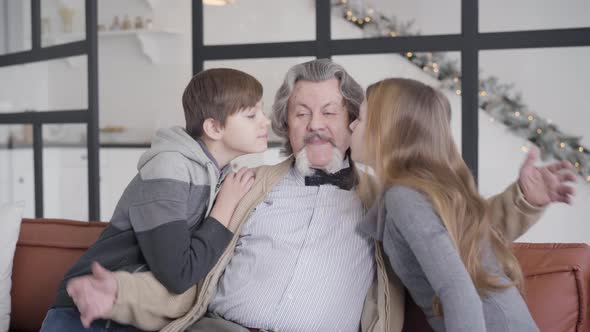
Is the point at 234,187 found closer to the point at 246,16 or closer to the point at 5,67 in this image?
the point at 246,16

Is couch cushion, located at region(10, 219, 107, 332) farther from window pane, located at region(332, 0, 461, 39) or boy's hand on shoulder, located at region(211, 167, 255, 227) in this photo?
window pane, located at region(332, 0, 461, 39)

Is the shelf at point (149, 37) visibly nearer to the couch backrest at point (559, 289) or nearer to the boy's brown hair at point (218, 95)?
the boy's brown hair at point (218, 95)

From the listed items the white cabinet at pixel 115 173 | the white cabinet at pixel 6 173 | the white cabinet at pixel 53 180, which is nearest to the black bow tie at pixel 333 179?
the white cabinet at pixel 53 180

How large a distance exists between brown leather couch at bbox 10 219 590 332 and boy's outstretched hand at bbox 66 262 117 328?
0.67 metres

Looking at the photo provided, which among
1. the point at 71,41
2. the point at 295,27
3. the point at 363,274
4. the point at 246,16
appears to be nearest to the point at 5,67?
the point at 71,41

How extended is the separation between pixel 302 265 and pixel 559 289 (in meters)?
0.74

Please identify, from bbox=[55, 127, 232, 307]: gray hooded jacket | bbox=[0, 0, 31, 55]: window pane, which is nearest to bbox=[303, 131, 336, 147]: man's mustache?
bbox=[55, 127, 232, 307]: gray hooded jacket

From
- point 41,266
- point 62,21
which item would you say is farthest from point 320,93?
point 62,21

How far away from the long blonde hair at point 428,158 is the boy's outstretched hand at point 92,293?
77 centimetres

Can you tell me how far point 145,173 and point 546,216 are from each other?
210cm

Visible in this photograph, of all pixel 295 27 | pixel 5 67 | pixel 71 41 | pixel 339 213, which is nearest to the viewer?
pixel 339 213

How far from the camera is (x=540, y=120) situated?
3.22 metres

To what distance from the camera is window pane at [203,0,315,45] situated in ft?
11.5

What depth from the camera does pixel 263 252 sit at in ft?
6.77
